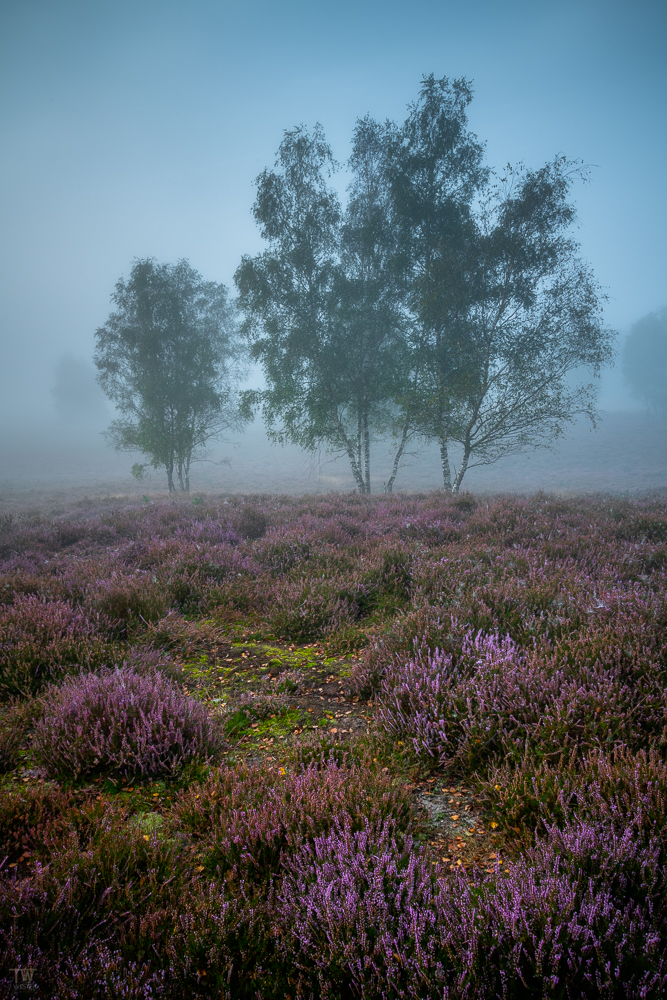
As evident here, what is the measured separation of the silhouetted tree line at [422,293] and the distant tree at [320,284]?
6 centimetres

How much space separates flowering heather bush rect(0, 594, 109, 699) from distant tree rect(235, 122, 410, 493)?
50.2ft

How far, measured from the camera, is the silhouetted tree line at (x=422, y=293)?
1598 centimetres

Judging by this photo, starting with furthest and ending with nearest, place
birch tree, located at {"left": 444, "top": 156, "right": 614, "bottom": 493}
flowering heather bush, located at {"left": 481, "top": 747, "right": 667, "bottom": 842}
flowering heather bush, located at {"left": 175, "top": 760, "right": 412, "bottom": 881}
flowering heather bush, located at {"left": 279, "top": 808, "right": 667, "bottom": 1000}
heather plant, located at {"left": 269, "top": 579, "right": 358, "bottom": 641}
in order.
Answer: birch tree, located at {"left": 444, "top": 156, "right": 614, "bottom": 493}, heather plant, located at {"left": 269, "top": 579, "right": 358, "bottom": 641}, flowering heather bush, located at {"left": 175, "top": 760, "right": 412, "bottom": 881}, flowering heather bush, located at {"left": 481, "top": 747, "right": 667, "bottom": 842}, flowering heather bush, located at {"left": 279, "top": 808, "right": 667, "bottom": 1000}

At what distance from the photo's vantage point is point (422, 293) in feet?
56.7

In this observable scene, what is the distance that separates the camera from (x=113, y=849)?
207 centimetres

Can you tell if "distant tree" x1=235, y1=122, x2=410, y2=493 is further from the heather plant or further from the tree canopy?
the heather plant

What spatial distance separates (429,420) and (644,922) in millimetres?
16856

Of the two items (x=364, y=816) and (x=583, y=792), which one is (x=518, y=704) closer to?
(x=583, y=792)

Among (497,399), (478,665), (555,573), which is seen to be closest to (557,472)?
(497,399)

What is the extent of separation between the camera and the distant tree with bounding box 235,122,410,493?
18797mm

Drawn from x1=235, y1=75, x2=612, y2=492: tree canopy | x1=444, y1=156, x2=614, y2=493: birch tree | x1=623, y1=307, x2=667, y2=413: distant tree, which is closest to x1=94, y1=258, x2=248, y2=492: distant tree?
x1=235, y1=75, x2=612, y2=492: tree canopy

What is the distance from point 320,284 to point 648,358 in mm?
67307

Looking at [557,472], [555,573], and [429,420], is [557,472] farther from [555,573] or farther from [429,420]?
[555,573]

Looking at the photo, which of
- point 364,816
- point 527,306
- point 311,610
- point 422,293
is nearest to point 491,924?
point 364,816
